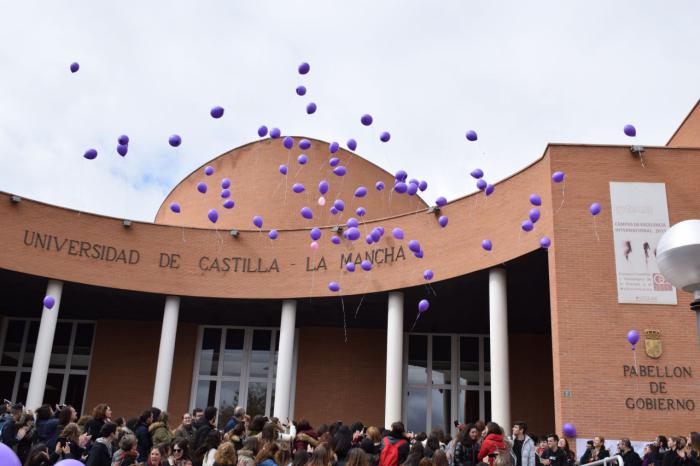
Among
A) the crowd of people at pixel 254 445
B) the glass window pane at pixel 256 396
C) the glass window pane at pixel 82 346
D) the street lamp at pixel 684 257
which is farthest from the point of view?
the glass window pane at pixel 82 346

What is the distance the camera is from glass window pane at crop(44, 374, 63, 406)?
24062mm

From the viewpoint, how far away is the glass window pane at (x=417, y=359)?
76.0 ft

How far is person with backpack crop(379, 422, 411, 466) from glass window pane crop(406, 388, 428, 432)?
1451cm

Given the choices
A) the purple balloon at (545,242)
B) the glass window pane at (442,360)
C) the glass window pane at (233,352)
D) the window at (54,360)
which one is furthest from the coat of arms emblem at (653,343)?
the window at (54,360)

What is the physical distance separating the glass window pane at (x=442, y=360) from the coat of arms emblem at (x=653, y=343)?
10.2 meters

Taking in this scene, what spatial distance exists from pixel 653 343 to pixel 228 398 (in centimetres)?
1477

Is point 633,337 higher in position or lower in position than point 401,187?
lower

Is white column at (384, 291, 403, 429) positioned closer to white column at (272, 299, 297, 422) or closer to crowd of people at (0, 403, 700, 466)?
white column at (272, 299, 297, 422)

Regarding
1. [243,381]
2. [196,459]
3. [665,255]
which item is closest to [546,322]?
[243,381]

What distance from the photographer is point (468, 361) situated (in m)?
23.2

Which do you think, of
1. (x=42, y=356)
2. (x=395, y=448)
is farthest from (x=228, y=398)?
(x=395, y=448)

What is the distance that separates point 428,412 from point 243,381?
6.30 metres

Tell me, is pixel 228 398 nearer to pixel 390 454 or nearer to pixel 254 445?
pixel 390 454

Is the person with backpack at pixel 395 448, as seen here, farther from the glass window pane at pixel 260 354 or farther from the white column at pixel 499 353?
the glass window pane at pixel 260 354
